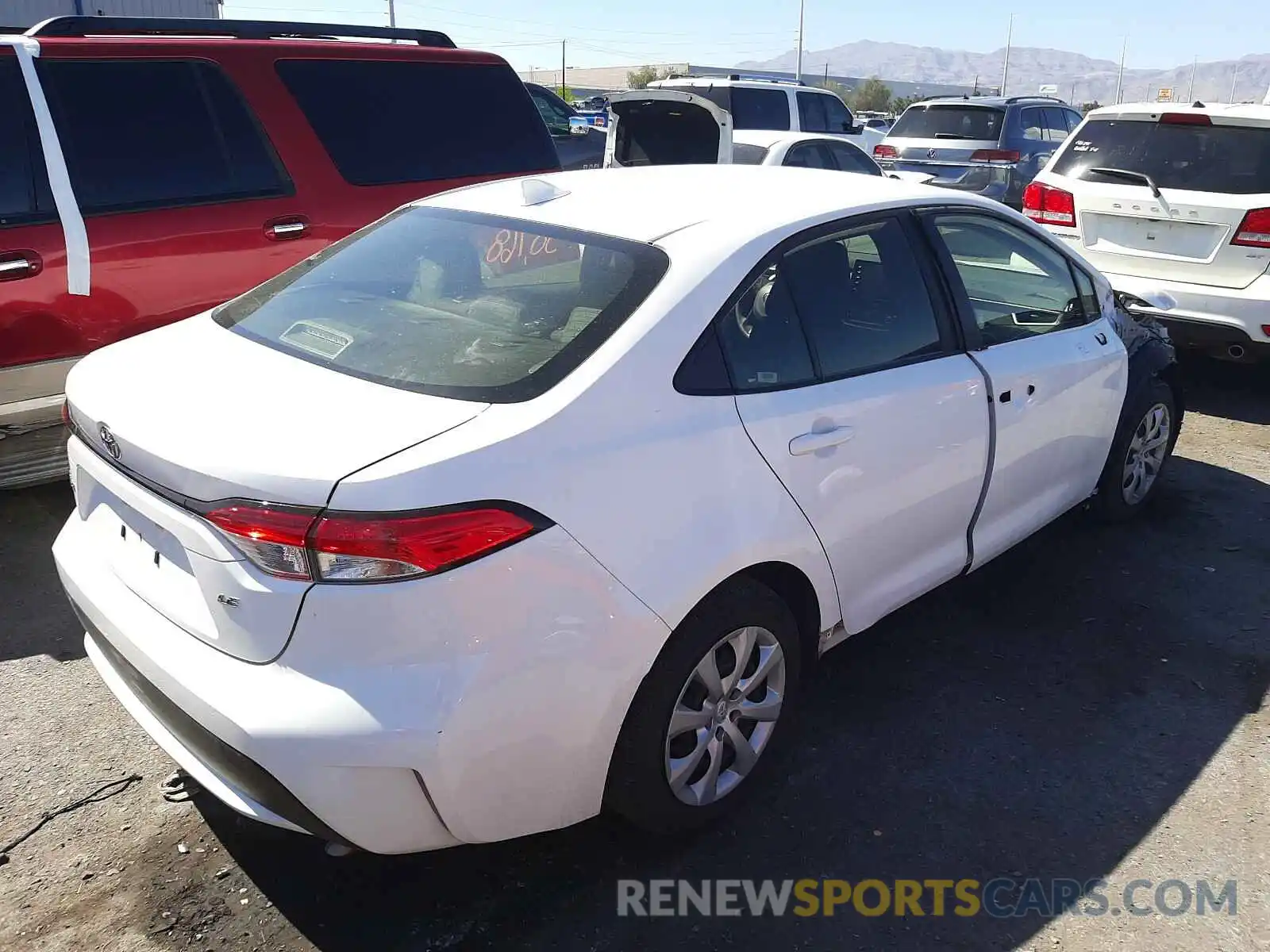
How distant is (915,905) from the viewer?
2.59m

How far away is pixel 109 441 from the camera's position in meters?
2.44

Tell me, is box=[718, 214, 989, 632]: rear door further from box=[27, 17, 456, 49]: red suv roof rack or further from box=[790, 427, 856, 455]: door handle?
box=[27, 17, 456, 49]: red suv roof rack

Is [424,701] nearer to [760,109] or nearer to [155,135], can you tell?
[155,135]

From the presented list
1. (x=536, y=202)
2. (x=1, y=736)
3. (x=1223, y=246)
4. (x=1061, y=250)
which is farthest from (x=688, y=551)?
(x=1223, y=246)

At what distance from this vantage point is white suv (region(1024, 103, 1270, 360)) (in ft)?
19.8

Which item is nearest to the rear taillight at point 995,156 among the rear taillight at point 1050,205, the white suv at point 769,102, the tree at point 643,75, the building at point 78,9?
the white suv at point 769,102

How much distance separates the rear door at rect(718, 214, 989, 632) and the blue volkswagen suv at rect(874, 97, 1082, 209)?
9786mm

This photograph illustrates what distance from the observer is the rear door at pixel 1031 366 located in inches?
137

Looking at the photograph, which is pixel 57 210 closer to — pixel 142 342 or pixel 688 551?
pixel 142 342

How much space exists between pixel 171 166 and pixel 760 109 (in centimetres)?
1028

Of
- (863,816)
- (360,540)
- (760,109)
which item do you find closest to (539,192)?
(360,540)

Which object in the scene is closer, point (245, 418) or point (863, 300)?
point (245, 418)

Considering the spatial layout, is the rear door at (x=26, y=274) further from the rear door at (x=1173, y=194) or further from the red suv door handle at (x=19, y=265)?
the rear door at (x=1173, y=194)

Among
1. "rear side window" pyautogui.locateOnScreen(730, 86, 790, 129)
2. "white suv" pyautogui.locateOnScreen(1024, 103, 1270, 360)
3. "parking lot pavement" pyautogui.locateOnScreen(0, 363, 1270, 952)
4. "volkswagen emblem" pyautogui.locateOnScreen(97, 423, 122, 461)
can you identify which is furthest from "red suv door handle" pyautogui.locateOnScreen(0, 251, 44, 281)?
"rear side window" pyautogui.locateOnScreen(730, 86, 790, 129)
